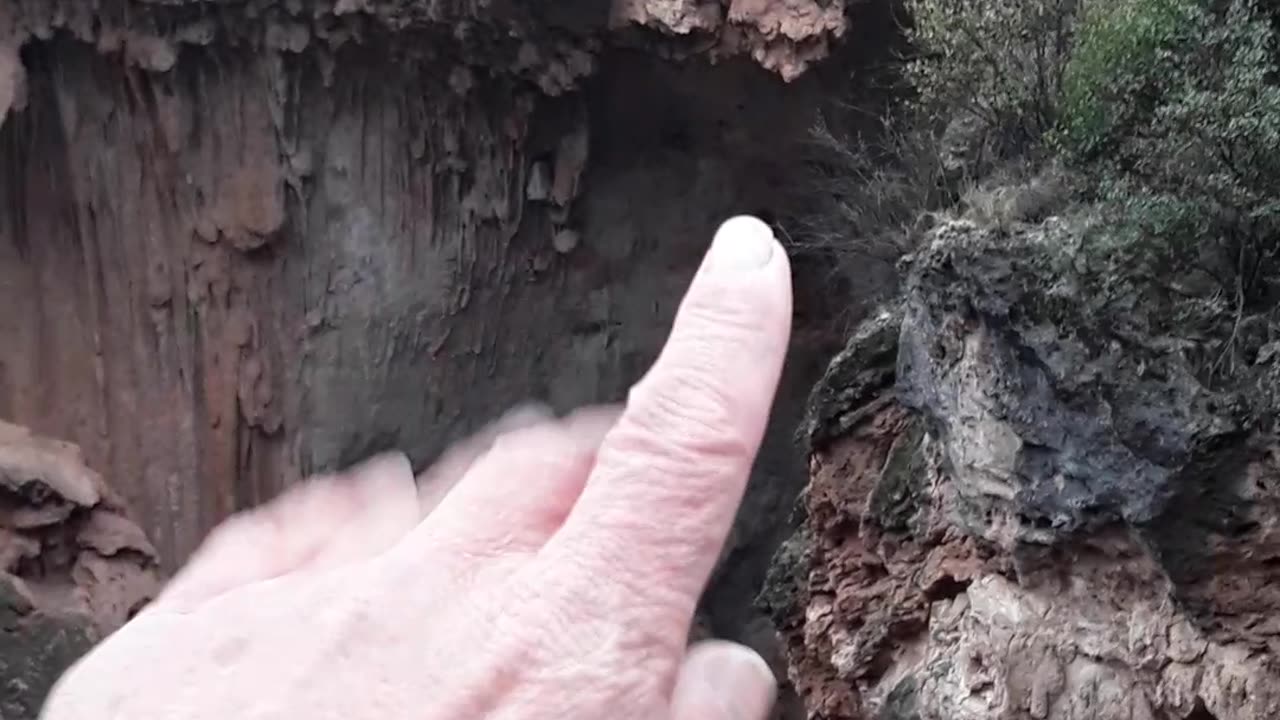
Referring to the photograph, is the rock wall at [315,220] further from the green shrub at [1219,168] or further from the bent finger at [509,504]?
the bent finger at [509,504]

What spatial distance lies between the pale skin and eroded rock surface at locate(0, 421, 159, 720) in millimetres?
1721

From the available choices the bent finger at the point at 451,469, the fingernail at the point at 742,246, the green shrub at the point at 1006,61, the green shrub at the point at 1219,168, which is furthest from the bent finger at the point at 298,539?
the green shrub at the point at 1006,61

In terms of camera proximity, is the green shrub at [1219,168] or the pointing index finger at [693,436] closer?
the pointing index finger at [693,436]

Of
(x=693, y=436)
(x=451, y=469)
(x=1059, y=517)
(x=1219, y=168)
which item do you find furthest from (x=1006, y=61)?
(x=693, y=436)

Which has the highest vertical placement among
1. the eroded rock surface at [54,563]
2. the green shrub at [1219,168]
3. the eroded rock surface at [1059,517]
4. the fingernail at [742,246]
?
the green shrub at [1219,168]

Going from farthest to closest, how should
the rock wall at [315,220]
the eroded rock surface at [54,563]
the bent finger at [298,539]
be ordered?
the rock wall at [315,220], the eroded rock surface at [54,563], the bent finger at [298,539]

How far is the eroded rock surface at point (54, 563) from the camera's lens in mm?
2162

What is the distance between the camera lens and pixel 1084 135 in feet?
4.41

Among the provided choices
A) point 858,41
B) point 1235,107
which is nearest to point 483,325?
point 858,41

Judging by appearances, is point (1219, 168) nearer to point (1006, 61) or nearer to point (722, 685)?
point (1006, 61)

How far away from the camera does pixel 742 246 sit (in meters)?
0.58

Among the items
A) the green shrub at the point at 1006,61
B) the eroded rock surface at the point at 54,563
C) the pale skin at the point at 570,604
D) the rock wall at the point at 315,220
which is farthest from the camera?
the rock wall at the point at 315,220

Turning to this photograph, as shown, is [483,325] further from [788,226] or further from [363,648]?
[363,648]

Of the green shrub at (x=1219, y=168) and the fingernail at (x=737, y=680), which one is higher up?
the green shrub at (x=1219, y=168)
